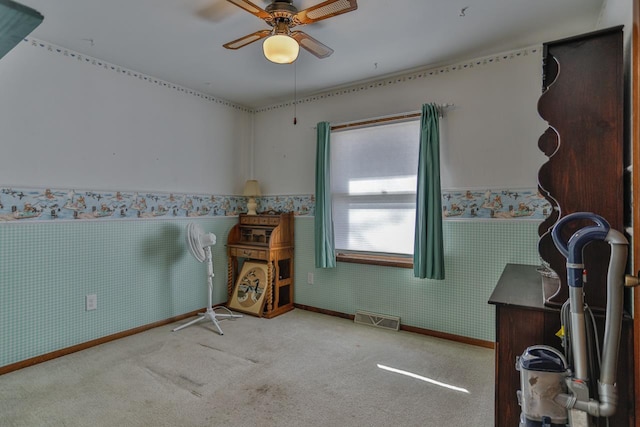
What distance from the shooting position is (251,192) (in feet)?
13.3

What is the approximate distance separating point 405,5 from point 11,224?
312cm

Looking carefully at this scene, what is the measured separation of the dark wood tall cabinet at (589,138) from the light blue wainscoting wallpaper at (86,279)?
3.22 metres

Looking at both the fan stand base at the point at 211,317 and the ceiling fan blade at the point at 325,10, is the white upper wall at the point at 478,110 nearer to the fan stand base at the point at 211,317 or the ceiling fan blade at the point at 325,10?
the ceiling fan blade at the point at 325,10

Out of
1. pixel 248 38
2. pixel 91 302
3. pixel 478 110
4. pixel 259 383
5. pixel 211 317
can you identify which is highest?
pixel 248 38

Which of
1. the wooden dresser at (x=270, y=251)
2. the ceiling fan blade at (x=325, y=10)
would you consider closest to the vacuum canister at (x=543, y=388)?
the ceiling fan blade at (x=325, y=10)

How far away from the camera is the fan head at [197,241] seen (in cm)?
331

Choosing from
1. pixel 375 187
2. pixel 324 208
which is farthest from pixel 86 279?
pixel 375 187

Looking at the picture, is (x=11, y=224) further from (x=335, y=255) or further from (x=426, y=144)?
(x=426, y=144)

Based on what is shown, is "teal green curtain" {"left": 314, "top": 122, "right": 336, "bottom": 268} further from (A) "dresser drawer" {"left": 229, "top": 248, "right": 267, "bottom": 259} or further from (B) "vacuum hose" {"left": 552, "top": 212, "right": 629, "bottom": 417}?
(B) "vacuum hose" {"left": 552, "top": 212, "right": 629, "bottom": 417}

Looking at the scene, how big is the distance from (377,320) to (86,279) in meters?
2.64

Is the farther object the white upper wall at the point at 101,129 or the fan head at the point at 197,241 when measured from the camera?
the fan head at the point at 197,241

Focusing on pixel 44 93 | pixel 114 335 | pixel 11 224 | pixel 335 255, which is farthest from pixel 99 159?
pixel 335 255

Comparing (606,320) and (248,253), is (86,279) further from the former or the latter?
(606,320)

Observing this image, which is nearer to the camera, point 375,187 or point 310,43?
point 310,43
